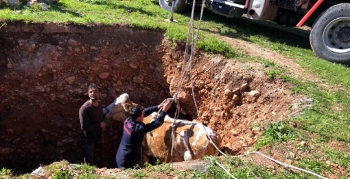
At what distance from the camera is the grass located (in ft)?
13.4

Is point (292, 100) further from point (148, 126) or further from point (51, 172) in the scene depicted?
point (51, 172)

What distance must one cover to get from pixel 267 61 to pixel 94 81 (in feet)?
11.9

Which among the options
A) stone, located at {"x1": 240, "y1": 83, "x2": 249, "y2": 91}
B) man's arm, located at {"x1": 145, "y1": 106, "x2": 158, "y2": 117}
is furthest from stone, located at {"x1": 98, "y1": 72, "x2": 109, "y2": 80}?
stone, located at {"x1": 240, "y1": 83, "x2": 249, "y2": 91}

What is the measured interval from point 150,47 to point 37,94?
253 centimetres

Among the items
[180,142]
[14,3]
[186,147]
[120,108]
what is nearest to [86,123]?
[120,108]

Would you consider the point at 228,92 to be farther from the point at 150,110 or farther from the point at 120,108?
the point at 120,108

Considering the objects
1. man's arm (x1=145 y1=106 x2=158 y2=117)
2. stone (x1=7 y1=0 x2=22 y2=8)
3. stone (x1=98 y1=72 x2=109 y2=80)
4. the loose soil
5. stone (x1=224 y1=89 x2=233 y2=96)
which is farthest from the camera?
stone (x1=7 y1=0 x2=22 y2=8)

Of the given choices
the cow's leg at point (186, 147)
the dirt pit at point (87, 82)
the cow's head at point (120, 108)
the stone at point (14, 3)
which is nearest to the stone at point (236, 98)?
the dirt pit at point (87, 82)

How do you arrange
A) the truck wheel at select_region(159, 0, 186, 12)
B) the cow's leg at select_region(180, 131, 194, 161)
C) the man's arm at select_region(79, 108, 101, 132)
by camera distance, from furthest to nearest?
the truck wheel at select_region(159, 0, 186, 12), the man's arm at select_region(79, 108, 101, 132), the cow's leg at select_region(180, 131, 194, 161)

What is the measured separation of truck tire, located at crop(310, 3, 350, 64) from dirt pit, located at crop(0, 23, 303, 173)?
1804 millimetres

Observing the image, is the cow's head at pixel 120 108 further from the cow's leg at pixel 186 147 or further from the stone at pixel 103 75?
the cow's leg at pixel 186 147

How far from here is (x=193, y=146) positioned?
17.4 ft

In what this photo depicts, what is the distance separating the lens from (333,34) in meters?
7.26

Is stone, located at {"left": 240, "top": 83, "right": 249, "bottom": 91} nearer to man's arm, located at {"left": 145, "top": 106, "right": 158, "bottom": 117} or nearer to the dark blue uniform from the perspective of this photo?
man's arm, located at {"left": 145, "top": 106, "right": 158, "bottom": 117}
